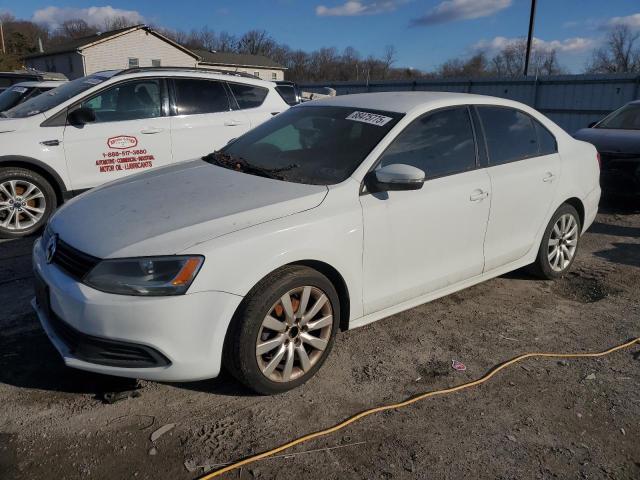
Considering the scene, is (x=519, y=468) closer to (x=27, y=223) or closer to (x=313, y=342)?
(x=313, y=342)

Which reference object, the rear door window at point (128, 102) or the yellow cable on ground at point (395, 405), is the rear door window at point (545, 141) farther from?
the rear door window at point (128, 102)

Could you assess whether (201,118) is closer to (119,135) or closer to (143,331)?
(119,135)

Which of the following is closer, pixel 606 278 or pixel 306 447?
pixel 306 447

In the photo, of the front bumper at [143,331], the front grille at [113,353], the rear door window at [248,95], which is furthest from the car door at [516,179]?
the rear door window at [248,95]

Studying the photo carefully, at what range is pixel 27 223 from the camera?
6074 mm

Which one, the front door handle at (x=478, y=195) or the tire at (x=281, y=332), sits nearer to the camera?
the tire at (x=281, y=332)

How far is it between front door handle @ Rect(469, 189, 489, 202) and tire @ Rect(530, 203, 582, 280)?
1.08 m

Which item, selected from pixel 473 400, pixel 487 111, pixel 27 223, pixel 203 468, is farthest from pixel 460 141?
pixel 27 223

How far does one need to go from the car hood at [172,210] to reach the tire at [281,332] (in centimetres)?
38

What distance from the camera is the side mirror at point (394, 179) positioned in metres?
3.27

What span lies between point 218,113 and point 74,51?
4299 cm

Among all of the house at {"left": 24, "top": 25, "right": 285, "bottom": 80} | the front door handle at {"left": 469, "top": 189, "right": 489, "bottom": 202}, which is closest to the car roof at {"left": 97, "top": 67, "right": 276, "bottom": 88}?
the front door handle at {"left": 469, "top": 189, "right": 489, "bottom": 202}

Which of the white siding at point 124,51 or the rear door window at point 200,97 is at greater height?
the white siding at point 124,51

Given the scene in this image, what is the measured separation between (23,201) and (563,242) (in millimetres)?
5624
